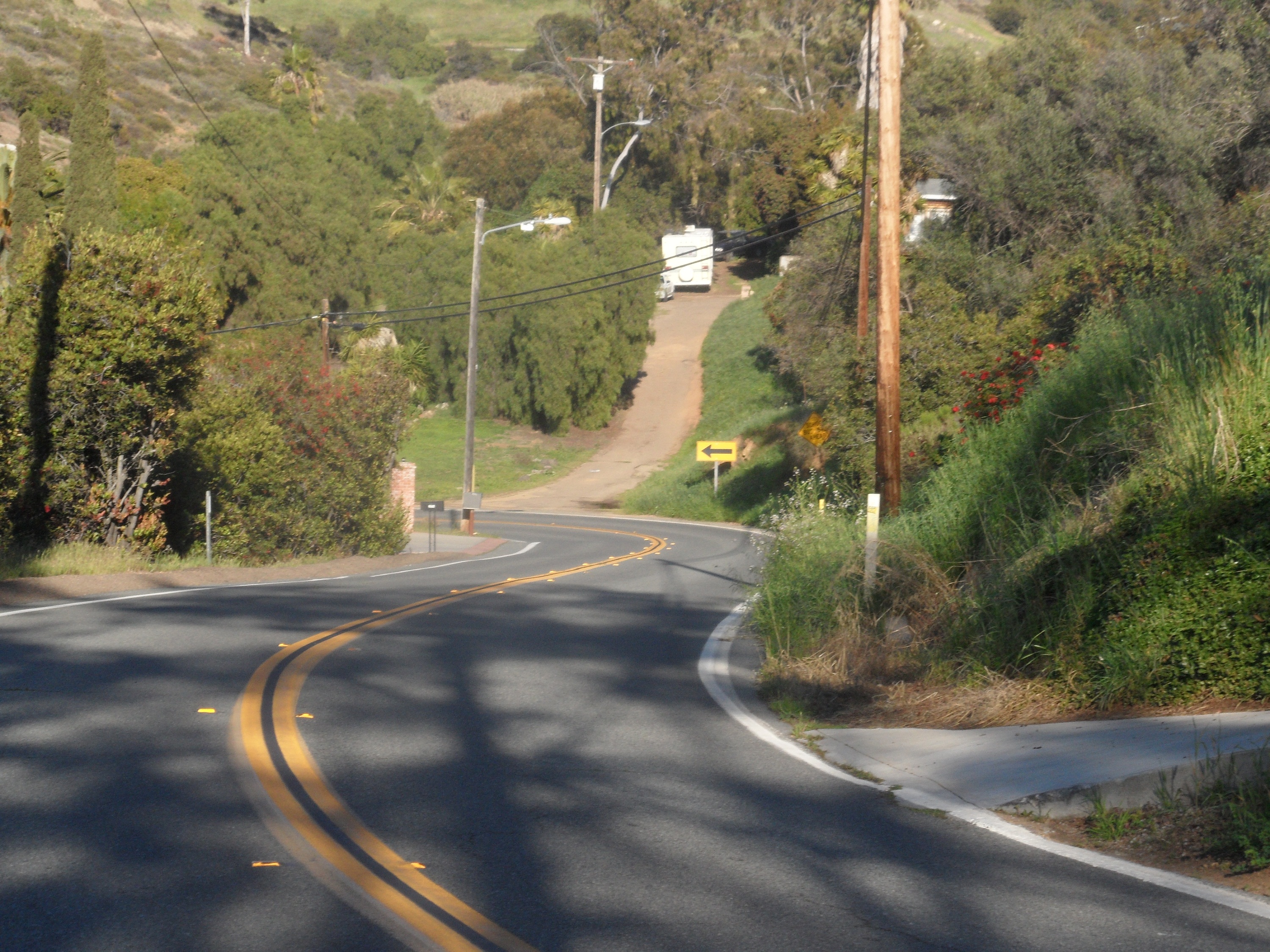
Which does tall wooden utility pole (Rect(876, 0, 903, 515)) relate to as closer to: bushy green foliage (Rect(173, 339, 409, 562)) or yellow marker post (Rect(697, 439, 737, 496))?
bushy green foliage (Rect(173, 339, 409, 562))

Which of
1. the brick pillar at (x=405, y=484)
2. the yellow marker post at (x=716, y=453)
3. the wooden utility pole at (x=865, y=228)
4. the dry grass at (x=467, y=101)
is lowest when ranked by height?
the brick pillar at (x=405, y=484)

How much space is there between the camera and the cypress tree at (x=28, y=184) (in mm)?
29484

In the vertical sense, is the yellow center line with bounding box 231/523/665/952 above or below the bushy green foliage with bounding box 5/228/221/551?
below

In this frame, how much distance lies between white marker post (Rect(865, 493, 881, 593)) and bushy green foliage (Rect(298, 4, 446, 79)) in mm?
132281

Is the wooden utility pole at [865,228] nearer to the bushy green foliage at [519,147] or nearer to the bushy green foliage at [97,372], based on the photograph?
the bushy green foliage at [97,372]

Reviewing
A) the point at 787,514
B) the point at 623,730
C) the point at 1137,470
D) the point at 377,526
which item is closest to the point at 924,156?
the point at 377,526

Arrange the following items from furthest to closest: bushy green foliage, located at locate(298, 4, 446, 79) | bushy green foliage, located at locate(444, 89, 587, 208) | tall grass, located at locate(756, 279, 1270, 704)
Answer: bushy green foliage, located at locate(298, 4, 446, 79)
bushy green foliage, located at locate(444, 89, 587, 208)
tall grass, located at locate(756, 279, 1270, 704)

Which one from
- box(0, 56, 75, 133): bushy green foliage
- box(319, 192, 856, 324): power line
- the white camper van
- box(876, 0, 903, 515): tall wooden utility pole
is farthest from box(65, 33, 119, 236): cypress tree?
the white camper van

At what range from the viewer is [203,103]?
76.4 m

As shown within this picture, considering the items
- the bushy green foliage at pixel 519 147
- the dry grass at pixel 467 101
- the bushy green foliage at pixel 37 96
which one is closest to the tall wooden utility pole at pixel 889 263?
the bushy green foliage at pixel 37 96

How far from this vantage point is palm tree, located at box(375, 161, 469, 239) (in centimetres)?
7081

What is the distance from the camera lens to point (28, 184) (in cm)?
2991

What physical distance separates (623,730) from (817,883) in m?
3.48

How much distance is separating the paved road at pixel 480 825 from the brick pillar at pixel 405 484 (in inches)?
975
